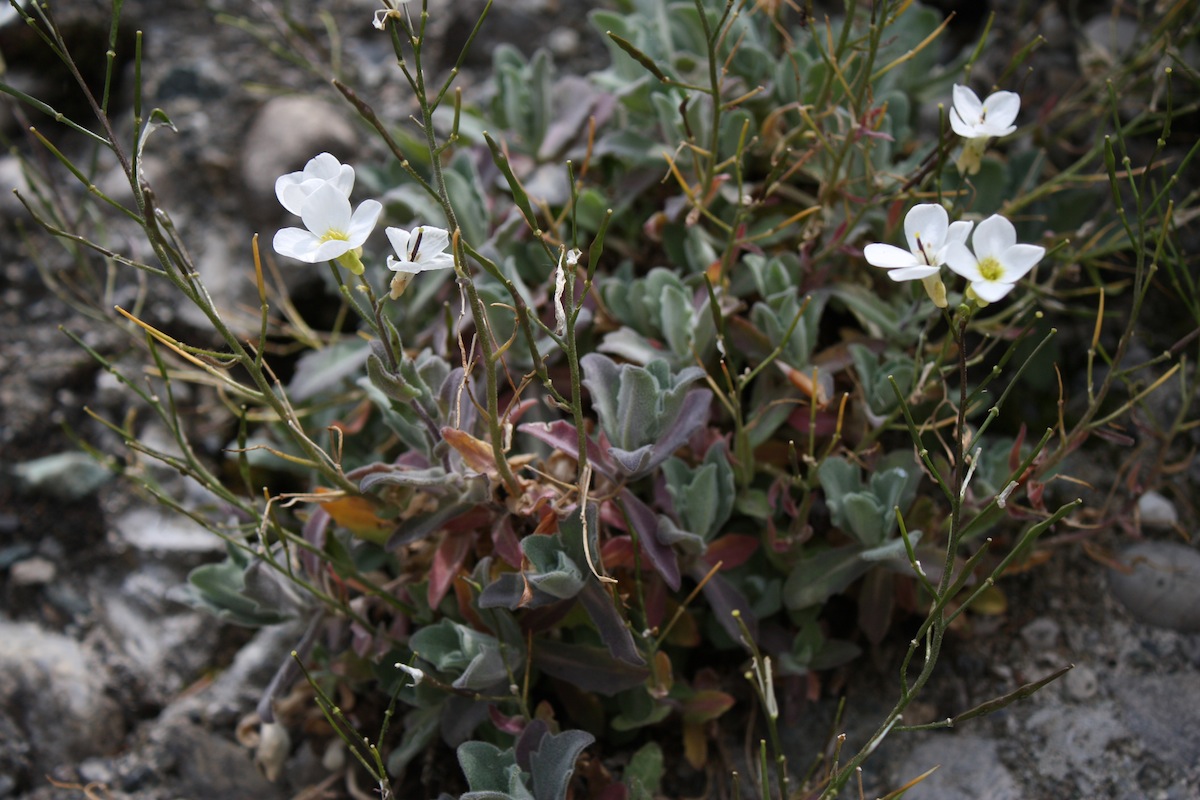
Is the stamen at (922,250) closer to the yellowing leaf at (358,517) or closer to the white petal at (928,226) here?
the white petal at (928,226)

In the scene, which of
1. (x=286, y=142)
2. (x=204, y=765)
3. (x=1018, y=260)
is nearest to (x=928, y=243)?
(x=1018, y=260)

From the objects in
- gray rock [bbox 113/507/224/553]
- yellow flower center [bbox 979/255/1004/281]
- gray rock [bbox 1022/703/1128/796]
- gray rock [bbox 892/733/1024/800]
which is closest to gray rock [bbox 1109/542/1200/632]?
gray rock [bbox 1022/703/1128/796]

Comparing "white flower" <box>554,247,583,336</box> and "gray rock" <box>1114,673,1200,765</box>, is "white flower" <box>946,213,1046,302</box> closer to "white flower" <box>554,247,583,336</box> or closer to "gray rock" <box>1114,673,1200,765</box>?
"white flower" <box>554,247,583,336</box>

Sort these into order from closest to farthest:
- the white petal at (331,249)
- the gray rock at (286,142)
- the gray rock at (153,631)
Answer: the white petal at (331,249), the gray rock at (153,631), the gray rock at (286,142)

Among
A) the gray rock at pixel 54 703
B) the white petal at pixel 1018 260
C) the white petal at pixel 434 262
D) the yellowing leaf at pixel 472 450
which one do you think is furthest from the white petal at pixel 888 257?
the gray rock at pixel 54 703

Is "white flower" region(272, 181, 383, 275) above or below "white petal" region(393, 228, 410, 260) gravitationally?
above

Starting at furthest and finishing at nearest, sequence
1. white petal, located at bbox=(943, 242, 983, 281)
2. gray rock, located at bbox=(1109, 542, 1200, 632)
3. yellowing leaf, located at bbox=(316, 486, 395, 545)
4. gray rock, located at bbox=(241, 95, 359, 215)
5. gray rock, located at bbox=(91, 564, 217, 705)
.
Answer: gray rock, located at bbox=(241, 95, 359, 215)
gray rock, located at bbox=(91, 564, 217, 705)
gray rock, located at bbox=(1109, 542, 1200, 632)
yellowing leaf, located at bbox=(316, 486, 395, 545)
white petal, located at bbox=(943, 242, 983, 281)

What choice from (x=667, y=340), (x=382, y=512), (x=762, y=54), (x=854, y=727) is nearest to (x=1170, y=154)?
(x=762, y=54)
